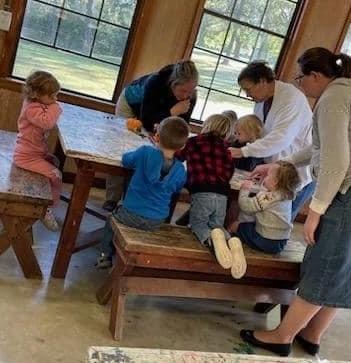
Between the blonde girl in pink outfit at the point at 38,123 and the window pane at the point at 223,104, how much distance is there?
1.95 m

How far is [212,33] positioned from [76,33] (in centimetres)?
114

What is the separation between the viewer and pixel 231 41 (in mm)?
4699

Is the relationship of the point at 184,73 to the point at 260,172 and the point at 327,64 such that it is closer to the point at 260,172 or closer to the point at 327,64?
the point at 260,172

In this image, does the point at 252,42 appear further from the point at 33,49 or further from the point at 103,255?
the point at 103,255

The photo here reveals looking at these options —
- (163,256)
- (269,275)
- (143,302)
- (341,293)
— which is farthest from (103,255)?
(341,293)

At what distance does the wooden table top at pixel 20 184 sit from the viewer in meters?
2.73

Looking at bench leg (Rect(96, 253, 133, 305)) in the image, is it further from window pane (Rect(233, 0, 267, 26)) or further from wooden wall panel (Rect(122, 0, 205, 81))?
window pane (Rect(233, 0, 267, 26))

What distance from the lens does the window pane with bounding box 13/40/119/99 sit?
163 inches

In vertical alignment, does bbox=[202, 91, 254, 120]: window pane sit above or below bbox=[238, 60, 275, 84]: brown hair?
below

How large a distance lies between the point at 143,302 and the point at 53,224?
0.82m

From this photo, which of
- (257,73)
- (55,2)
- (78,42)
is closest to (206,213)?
(257,73)

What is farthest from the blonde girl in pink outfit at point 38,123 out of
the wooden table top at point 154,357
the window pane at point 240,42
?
the window pane at point 240,42

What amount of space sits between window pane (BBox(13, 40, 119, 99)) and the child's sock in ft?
7.19

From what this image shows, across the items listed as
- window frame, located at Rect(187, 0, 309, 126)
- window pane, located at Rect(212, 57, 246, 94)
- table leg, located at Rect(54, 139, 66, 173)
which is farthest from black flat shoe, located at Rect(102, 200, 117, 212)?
window pane, located at Rect(212, 57, 246, 94)
